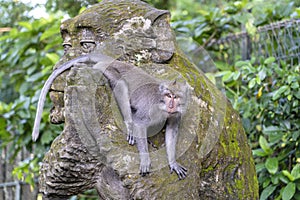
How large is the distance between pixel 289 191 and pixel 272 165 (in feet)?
0.97

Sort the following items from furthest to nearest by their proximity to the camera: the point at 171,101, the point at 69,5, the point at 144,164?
the point at 69,5 → the point at 144,164 → the point at 171,101

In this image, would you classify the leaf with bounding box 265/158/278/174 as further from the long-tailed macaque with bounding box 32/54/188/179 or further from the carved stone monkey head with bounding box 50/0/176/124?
the long-tailed macaque with bounding box 32/54/188/179

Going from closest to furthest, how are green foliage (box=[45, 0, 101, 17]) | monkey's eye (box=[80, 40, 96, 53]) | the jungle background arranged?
monkey's eye (box=[80, 40, 96, 53]) → the jungle background → green foliage (box=[45, 0, 101, 17])

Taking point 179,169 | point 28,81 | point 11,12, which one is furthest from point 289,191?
point 11,12

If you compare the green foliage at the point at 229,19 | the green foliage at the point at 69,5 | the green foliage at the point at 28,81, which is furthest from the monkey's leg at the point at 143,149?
the green foliage at the point at 69,5

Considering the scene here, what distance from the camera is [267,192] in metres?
4.12

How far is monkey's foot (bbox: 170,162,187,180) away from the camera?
237 cm

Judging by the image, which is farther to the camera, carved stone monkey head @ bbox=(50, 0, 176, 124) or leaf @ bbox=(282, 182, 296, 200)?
leaf @ bbox=(282, 182, 296, 200)

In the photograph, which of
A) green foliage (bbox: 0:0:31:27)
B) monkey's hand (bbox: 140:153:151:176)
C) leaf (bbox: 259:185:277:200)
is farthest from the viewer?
green foliage (bbox: 0:0:31:27)

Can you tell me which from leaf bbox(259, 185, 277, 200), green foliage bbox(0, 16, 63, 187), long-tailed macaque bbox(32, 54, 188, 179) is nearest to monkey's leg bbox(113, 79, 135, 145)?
long-tailed macaque bbox(32, 54, 188, 179)

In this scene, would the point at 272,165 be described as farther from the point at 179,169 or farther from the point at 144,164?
the point at 144,164

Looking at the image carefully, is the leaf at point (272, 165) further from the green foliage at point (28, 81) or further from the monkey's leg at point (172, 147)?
the green foliage at point (28, 81)

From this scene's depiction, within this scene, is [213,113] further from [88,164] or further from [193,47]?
[193,47]

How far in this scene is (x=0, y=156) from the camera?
6.25 metres
